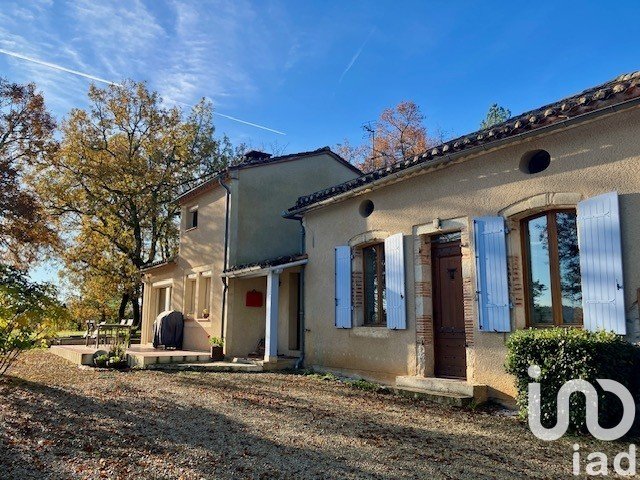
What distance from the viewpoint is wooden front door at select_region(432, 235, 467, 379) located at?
8.44m

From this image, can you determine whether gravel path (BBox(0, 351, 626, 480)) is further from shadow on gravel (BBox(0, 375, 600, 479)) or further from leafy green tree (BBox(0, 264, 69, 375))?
leafy green tree (BBox(0, 264, 69, 375))

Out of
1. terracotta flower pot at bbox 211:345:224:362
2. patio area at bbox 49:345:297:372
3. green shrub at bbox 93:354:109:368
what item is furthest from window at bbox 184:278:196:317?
green shrub at bbox 93:354:109:368

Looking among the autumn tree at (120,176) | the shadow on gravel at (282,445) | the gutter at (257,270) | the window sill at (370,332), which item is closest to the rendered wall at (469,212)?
the window sill at (370,332)

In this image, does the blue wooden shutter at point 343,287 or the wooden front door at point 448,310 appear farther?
the blue wooden shutter at point 343,287

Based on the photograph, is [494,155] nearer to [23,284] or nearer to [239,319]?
[23,284]

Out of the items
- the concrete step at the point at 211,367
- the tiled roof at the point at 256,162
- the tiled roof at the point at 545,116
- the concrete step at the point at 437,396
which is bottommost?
the concrete step at the point at 211,367

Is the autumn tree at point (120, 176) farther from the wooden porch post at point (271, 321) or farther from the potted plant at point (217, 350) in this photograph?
the wooden porch post at point (271, 321)

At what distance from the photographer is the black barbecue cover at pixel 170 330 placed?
15.6m

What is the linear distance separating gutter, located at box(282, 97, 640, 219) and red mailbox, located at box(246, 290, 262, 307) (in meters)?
3.64

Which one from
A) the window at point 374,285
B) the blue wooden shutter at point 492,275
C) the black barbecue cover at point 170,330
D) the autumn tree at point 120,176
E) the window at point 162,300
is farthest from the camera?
the autumn tree at point 120,176

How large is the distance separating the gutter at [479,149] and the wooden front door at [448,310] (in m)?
1.40

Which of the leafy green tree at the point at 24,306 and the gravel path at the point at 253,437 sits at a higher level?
the leafy green tree at the point at 24,306

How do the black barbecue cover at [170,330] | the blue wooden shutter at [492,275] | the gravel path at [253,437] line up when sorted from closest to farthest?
1. the gravel path at [253,437]
2. the blue wooden shutter at [492,275]
3. the black barbecue cover at [170,330]

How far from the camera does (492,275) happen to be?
24.6ft
